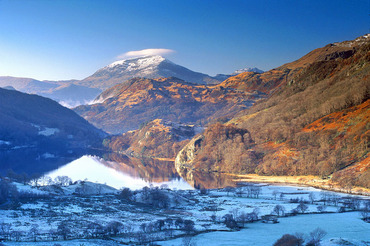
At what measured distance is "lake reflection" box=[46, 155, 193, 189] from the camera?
106 meters

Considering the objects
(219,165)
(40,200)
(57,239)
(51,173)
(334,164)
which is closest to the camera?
(57,239)

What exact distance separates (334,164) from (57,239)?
241 feet

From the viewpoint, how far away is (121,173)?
128 m

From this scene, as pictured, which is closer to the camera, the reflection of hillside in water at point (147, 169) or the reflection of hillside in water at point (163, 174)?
the reflection of hillside in water at point (163, 174)

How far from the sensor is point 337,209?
197ft

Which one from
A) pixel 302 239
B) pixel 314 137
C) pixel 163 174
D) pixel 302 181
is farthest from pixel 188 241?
pixel 163 174

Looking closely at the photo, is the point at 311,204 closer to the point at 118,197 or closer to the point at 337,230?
the point at 337,230

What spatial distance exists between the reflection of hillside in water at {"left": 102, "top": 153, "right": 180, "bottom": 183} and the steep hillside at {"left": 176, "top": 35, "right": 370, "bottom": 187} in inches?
322

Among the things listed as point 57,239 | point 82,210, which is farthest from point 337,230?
point 82,210

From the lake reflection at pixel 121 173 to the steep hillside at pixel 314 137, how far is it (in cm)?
1635

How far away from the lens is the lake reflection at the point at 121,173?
106500 mm

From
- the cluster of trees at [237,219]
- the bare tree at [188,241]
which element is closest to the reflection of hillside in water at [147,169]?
the cluster of trees at [237,219]

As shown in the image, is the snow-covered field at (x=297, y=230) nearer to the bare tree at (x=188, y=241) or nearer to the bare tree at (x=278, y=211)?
the bare tree at (x=188, y=241)

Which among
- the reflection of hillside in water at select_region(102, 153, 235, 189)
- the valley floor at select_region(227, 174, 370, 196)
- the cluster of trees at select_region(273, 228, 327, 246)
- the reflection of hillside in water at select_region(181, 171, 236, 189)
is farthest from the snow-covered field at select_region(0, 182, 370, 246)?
the reflection of hillside in water at select_region(102, 153, 235, 189)
